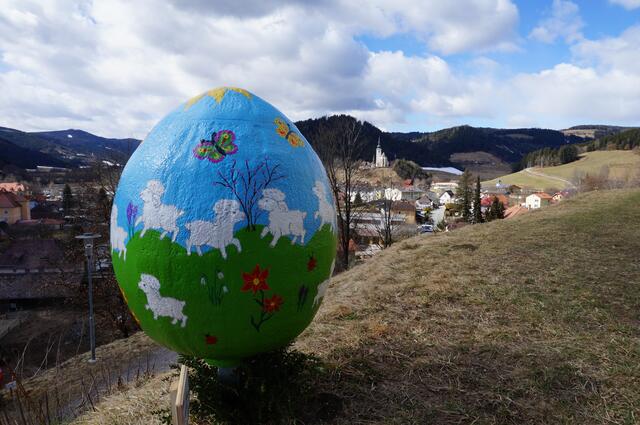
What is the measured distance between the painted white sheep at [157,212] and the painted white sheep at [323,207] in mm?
1040

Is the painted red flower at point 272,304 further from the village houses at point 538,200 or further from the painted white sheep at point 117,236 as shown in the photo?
the village houses at point 538,200

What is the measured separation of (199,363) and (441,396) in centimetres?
219

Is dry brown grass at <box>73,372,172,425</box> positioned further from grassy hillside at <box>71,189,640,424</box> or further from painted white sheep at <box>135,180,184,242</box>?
painted white sheep at <box>135,180,184,242</box>

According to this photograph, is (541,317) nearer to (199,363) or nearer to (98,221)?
(199,363)

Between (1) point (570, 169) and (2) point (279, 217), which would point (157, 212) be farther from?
(1) point (570, 169)

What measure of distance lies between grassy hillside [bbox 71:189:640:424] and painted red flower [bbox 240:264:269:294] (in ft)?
4.68

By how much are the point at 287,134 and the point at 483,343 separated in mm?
3436

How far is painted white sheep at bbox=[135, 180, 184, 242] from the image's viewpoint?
285 centimetres

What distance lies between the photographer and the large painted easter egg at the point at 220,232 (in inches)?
112

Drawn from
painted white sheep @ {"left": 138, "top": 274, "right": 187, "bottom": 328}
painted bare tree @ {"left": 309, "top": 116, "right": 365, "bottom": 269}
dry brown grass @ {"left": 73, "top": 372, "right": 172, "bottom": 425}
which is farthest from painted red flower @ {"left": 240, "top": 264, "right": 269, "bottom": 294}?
painted bare tree @ {"left": 309, "top": 116, "right": 365, "bottom": 269}

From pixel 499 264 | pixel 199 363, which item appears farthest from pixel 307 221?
pixel 499 264

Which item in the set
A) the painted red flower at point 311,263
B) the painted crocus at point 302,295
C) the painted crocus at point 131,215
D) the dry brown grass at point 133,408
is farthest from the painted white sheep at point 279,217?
the dry brown grass at point 133,408

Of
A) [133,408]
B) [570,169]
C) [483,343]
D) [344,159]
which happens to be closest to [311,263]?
[133,408]

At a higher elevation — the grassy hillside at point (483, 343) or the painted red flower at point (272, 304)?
the painted red flower at point (272, 304)
